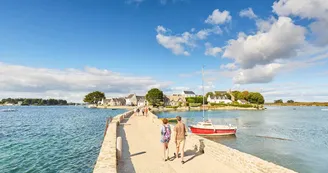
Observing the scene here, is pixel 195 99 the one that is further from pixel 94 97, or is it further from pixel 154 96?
pixel 94 97

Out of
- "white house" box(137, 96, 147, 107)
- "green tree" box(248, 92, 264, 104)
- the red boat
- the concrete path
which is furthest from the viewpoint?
Answer: "white house" box(137, 96, 147, 107)

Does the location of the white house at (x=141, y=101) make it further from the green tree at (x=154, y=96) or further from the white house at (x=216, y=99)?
the white house at (x=216, y=99)

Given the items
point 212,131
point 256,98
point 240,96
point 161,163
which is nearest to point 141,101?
point 240,96

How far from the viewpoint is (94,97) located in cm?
17288

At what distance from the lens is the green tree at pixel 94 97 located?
172512 millimetres

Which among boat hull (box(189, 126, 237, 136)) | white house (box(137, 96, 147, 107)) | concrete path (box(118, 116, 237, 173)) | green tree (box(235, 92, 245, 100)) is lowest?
boat hull (box(189, 126, 237, 136))

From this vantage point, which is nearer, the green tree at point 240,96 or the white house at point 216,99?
the white house at point 216,99

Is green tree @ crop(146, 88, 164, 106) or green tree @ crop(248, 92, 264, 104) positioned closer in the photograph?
green tree @ crop(146, 88, 164, 106)

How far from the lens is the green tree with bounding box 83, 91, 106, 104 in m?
173

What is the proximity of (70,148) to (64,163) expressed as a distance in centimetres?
514

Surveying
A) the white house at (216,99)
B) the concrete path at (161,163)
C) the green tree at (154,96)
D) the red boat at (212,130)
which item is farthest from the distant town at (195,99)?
the concrete path at (161,163)

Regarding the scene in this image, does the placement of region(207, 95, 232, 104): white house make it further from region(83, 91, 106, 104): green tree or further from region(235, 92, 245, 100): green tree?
region(83, 91, 106, 104): green tree

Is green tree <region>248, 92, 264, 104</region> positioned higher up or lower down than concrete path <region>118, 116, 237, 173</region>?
higher up

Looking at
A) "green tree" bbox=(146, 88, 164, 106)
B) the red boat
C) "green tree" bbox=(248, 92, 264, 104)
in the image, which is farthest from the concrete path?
"green tree" bbox=(248, 92, 264, 104)
